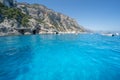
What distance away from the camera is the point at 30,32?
76438mm

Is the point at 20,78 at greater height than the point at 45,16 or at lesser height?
lesser

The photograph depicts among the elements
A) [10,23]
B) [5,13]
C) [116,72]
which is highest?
[5,13]

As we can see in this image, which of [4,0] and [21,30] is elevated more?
[4,0]

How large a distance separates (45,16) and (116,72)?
143446 mm

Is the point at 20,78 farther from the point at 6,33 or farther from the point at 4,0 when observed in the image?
the point at 4,0

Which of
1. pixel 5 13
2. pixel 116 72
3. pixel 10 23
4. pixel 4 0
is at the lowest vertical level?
pixel 116 72

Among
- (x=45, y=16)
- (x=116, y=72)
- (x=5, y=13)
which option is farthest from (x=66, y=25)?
(x=116, y=72)

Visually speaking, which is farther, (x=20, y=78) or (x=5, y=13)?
(x=5, y=13)

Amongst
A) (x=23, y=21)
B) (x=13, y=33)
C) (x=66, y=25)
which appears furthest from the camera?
(x=66, y=25)

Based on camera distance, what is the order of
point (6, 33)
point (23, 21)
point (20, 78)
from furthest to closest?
point (23, 21), point (6, 33), point (20, 78)

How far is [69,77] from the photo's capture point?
34.1 ft

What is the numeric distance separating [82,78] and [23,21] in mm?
71650

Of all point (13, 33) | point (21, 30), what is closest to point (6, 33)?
point (13, 33)

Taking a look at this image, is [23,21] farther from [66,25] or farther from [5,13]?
[66,25]
